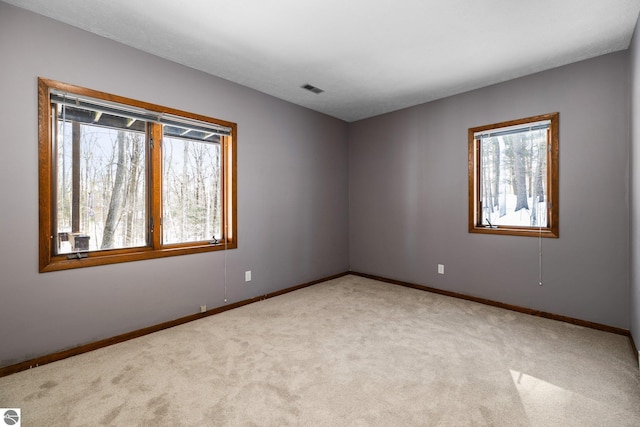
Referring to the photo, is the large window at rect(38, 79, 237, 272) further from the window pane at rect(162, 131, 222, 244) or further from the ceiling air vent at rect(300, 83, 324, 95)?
the ceiling air vent at rect(300, 83, 324, 95)

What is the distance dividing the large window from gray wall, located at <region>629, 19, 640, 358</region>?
362 centimetres

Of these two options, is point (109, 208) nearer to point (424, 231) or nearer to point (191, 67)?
point (191, 67)

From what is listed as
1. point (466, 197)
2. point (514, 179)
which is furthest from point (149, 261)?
point (514, 179)

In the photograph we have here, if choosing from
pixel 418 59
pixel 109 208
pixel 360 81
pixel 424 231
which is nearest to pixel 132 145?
pixel 109 208

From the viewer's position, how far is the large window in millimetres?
2402

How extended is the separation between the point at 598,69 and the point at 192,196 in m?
4.24

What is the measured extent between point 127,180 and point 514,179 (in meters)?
4.08

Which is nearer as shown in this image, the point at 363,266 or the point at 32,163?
the point at 32,163

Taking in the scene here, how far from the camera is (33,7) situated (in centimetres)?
221
